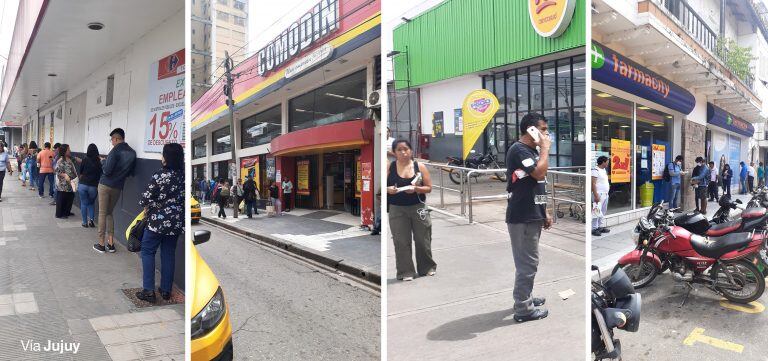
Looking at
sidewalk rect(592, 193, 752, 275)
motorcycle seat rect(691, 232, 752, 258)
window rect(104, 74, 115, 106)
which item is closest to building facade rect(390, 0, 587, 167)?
sidewalk rect(592, 193, 752, 275)

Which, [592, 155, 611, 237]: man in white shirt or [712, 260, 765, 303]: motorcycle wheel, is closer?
[592, 155, 611, 237]: man in white shirt

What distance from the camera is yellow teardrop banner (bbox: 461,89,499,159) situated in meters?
0.81

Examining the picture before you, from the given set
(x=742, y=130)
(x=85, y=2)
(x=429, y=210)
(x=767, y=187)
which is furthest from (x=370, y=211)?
(x=767, y=187)

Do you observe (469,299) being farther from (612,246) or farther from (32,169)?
(32,169)

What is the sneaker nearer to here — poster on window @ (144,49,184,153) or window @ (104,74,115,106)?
poster on window @ (144,49,184,153)

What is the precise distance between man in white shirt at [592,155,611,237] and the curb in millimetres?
729

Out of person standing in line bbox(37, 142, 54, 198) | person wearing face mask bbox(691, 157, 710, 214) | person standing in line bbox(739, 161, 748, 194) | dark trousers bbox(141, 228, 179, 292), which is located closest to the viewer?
dark trousers bbox(141, 228, 179, 292)

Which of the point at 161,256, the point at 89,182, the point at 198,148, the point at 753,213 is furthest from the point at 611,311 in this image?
the point at 89,182

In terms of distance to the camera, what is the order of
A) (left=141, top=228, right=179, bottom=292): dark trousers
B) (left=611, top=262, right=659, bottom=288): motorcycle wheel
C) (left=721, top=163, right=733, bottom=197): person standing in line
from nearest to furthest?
(left=141, top=228, right=179, bottom=292): dark trousers → (left=611, top=262, right=659, bottom=288): motorcycle wheel → (left=721, top=163, right=733, bottom=197): person standing in line

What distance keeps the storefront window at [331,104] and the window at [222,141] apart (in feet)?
0.47

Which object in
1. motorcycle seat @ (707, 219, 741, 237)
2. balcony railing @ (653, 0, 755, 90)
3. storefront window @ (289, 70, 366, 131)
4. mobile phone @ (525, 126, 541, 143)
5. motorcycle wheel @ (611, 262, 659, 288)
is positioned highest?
balcony railing @ (653, 0, 755, 90)

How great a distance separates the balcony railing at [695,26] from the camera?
145 centimetres

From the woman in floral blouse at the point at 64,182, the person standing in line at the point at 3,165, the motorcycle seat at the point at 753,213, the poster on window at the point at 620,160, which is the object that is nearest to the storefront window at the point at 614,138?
the poster on window at the point at 620,160

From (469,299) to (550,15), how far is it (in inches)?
26.7
